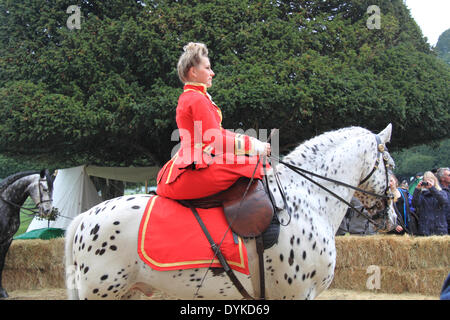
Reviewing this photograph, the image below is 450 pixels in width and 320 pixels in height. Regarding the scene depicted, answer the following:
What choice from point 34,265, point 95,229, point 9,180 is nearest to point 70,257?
point 95,229

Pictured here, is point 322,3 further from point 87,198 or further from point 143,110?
point 87,198

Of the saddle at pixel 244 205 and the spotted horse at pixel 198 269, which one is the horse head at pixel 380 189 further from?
the saddle at pixel 244 205

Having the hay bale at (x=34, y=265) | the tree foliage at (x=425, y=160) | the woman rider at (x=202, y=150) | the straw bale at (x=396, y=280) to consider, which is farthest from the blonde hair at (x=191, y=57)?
the tree foliage at (x=425, y=160)

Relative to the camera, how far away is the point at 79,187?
13062mm

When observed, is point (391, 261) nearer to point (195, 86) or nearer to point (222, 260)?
point (222, 260)

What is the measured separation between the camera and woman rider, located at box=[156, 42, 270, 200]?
3.15 meters

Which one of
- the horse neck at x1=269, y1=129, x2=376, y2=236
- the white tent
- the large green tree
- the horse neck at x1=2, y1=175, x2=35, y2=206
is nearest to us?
the horse neck at x1=269, y1=129, x2=376, y2=236

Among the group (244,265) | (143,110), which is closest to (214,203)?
(244,265)

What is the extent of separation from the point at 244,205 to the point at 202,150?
520mm

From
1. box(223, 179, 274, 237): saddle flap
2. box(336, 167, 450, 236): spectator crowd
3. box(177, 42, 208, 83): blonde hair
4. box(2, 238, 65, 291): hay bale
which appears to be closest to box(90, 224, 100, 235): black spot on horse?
box(223, 179, 274, 237): saddle flap

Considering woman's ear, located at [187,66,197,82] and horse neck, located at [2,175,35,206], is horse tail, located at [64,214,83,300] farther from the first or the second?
horse neck, located at [2,175,35,206]

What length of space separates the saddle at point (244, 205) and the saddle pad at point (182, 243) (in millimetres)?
85

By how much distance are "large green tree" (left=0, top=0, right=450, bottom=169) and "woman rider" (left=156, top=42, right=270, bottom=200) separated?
6243 mm

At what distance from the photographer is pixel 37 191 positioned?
27.1 ft
